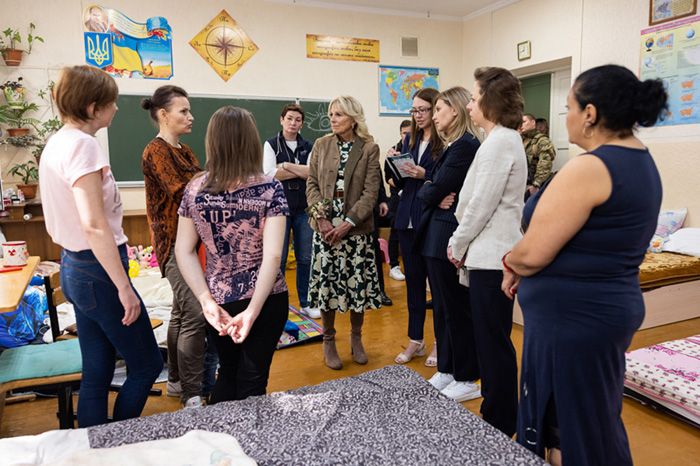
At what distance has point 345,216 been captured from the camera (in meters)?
2.74

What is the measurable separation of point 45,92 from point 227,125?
4.26m

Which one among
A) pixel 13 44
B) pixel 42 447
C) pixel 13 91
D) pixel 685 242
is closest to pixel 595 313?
pixel 42 447

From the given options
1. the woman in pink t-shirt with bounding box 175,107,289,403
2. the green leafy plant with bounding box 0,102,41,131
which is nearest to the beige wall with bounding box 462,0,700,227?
the woman in pink t-shirt with bounding box 175,107,289,403

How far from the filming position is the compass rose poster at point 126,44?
500cm

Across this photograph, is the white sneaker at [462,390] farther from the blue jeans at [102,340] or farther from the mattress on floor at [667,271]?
the mattress on floor at [667,271]

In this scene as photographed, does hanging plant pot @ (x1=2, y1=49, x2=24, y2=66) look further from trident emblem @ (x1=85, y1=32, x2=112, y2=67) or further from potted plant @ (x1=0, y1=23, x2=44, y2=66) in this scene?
trident emblem @ (x1=85, y1=32, x2=112, y2=67)

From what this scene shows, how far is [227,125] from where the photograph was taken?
1.63m

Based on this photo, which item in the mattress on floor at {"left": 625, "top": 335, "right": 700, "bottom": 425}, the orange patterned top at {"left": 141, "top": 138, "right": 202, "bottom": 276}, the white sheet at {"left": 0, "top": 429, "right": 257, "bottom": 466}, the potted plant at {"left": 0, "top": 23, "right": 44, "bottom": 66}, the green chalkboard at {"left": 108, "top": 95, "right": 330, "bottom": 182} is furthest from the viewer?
the green chalkboard at {"left": 108, "top": 95, "right": 330, "bottom": 182}

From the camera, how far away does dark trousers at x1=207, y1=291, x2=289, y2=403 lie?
171 cm

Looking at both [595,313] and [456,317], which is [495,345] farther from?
[595,313]

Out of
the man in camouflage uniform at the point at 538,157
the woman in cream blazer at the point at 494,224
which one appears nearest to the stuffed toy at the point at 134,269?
the woman in cream blazer at the point at 494,224

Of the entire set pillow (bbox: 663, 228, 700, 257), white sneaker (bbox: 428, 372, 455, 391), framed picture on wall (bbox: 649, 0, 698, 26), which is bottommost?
white sneaker (bbox: 428, 372, 455, 391)

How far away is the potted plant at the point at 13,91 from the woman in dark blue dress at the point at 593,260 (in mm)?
5012

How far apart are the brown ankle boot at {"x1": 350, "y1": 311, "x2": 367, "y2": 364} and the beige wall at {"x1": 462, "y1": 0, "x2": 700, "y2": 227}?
3112 mm
